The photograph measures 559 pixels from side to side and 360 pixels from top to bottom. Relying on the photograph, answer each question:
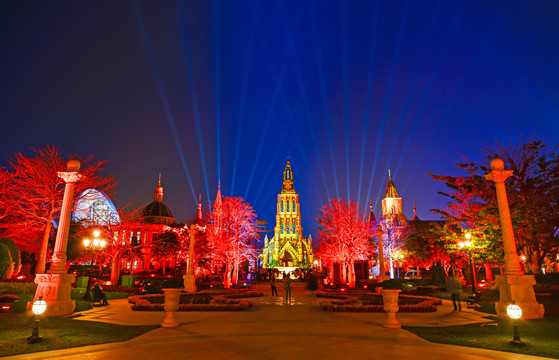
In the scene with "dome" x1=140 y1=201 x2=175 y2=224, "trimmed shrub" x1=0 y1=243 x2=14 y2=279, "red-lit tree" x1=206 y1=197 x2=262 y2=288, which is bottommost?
"trimmed shrub" x1=0 y1=243 x2=14 y2=279

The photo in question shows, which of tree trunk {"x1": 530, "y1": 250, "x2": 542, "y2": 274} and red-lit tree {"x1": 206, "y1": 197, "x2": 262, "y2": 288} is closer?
tree trunk {"x1": 530, "y1": 250, "x2": 542, "y2": 274}

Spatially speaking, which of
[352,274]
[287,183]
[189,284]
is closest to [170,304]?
[189,284]

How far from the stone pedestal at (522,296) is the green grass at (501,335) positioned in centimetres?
35

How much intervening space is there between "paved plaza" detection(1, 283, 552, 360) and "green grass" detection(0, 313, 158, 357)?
483mm

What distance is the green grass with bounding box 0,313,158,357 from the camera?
30.4 feet

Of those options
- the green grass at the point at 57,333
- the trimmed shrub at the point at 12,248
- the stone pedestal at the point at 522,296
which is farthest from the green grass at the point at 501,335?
the trimmed shrub at the point at 12,248

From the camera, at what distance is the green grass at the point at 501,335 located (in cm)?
938

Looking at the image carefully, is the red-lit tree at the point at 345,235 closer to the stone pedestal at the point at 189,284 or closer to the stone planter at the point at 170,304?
the stone pedestal at the point at 189,284

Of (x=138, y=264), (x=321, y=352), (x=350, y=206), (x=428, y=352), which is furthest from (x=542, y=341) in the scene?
(x=138, y=264)

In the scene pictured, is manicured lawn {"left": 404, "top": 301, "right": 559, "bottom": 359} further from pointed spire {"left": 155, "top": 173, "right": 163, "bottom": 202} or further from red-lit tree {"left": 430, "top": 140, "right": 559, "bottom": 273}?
pointed spire {"left": 155, "top": 173, "right": 163, "bottom": 202}

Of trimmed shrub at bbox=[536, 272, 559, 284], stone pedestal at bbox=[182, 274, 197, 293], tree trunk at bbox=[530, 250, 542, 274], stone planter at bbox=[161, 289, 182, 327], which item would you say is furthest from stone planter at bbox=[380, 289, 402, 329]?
tree trunk at bbox=[530, 250, 542, 274]

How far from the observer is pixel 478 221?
27.6m

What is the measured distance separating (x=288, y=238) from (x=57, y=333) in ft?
394

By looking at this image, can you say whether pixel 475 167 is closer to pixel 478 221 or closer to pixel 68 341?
pixel 478 221
